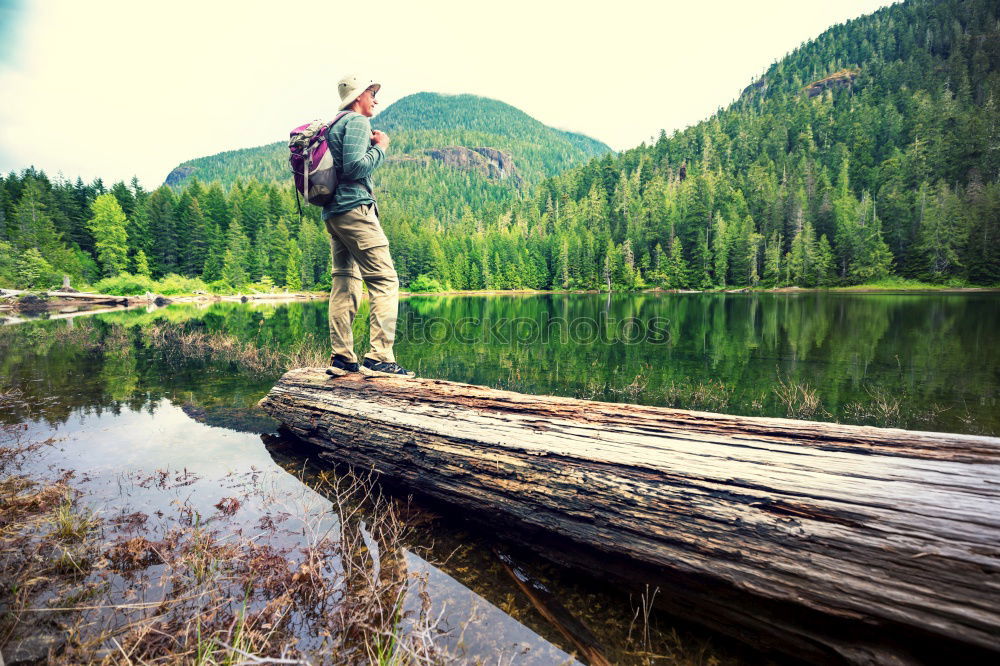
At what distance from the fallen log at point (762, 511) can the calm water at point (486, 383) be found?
448 mm

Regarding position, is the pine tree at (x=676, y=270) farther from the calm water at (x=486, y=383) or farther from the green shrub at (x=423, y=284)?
the calm water at (x=486, y=383)

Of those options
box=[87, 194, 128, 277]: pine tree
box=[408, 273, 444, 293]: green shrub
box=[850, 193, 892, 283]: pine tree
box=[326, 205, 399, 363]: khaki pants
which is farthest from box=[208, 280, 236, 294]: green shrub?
box=[850, 193, 892, 283]: pine tree

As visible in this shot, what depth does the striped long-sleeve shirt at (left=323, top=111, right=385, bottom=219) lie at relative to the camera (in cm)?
490

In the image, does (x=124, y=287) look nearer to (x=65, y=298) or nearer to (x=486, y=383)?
(x=65, y=298)

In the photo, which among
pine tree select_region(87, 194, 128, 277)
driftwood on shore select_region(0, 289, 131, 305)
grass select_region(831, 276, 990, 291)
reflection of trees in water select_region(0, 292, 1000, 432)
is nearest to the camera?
reflection of trees in water select_region(0, 292, 1000, 432)

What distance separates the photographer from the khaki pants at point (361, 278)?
523cm

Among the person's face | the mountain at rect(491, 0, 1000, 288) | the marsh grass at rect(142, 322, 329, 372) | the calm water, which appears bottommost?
the calm water

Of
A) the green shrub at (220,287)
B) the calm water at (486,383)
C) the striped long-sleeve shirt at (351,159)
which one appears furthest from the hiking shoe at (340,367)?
the green shrub at (220,287)

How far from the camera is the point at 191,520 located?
369 cm

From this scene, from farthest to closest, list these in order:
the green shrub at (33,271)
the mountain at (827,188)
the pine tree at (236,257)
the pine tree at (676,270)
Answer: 1. the pine tree at (676,270)
2. the mountain at (827,188)
3. the pine tree at (236,257)
4. the green shrub at (33,271)

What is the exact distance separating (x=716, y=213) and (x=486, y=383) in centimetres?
9342

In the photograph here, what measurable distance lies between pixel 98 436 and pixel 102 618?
4.64 meters

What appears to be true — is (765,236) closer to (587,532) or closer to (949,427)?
(949,427)

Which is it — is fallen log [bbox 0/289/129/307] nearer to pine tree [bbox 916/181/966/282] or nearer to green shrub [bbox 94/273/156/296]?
green shrub [bbox 94/273/156/296]
